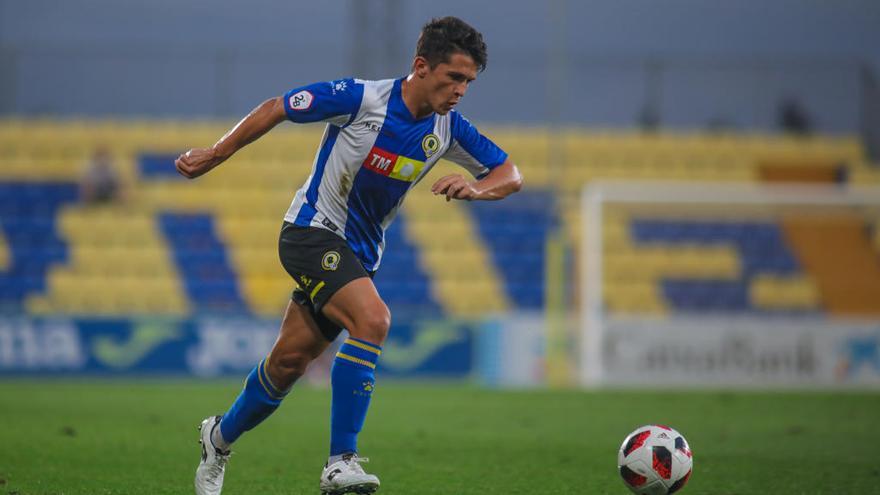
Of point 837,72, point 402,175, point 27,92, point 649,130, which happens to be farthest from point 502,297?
point 402,175

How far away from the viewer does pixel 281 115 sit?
549cm

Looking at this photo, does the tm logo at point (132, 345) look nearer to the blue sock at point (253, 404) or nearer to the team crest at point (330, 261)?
the blue sock at point (253, 404)

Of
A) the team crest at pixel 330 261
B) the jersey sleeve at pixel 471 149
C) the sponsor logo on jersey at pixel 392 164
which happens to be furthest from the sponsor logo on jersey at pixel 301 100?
the jersey sleeve at pixel 471 149

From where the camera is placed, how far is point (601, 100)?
23750mm

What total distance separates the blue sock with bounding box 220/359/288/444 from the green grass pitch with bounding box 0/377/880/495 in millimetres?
475

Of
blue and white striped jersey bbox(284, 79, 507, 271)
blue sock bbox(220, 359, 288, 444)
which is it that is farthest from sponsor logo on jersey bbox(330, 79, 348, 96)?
blue sock bbox(220, 359, 288, 444)

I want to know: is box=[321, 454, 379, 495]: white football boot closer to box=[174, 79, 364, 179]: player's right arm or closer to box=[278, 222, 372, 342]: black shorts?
box=[278, 222, 372, 342]: black shorts

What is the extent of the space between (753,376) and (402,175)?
510 inches

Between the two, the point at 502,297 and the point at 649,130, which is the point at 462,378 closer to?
the point at 502,297

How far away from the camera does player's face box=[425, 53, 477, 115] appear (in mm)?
5562

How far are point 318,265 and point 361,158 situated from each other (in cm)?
54

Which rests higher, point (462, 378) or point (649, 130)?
point (649, 130)

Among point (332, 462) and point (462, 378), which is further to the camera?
point (462, 378)

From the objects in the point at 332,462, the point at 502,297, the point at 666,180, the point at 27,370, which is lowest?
the point at 332,462
